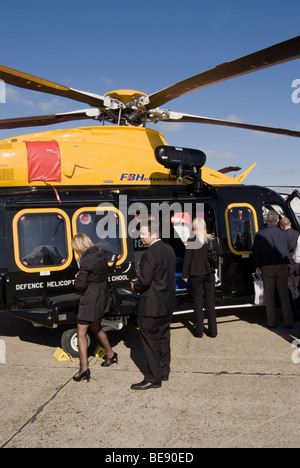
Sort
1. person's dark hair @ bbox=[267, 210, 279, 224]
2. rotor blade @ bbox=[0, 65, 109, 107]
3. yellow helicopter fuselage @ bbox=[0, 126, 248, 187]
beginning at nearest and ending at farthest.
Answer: rotor blade @ bbox=[0, 65, 109, 107]
yellow helicopter fuselage @ bbox=[0, 126, 248, 187]
person's dark hair @ bbox=[267, 210, 279, 224]

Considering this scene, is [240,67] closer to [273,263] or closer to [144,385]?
[273,263]

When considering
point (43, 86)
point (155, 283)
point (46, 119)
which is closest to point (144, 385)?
point (155, 283)

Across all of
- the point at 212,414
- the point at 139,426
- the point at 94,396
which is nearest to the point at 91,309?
the point at 94,396

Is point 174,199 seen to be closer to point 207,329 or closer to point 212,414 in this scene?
point 207,329

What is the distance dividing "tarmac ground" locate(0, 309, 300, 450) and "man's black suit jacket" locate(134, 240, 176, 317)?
84 centimetres

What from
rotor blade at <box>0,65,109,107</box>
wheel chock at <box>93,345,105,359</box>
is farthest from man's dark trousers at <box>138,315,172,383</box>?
rotor blade at <box>0,65,109,107</box>

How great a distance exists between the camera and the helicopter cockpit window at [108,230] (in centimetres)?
562

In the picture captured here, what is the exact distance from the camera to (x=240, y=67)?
4465mm

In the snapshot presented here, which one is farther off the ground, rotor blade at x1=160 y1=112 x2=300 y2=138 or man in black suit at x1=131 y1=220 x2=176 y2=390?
rotor blade at x1=160 y1=112 x2=300 y2=138

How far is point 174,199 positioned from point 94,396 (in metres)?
3.21

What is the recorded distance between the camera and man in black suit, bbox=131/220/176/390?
12.9 ft

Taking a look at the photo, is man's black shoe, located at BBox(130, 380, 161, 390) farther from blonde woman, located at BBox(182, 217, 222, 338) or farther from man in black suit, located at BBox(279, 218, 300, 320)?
man in black suit, located at BBox(279, 218, 300, 320)

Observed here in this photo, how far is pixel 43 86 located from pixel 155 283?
2.97 metres

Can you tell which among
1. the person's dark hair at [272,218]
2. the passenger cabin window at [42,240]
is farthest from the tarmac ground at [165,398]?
the person's dark hair at [272,218]
